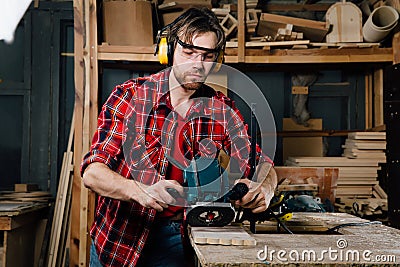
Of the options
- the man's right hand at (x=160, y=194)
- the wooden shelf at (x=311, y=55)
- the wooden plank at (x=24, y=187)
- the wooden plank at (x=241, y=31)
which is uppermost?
the wooden plank at (x=241, y=31)

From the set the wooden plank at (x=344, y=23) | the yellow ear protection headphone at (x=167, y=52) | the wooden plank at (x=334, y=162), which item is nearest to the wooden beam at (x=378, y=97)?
the wooden plank at (x=334, y=162)

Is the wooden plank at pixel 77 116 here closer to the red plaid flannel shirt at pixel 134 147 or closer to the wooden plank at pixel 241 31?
the wooden plank at pixel 241 31

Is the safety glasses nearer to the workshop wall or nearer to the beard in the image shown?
the beard

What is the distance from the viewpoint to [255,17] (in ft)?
11.2

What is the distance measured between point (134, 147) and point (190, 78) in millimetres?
297

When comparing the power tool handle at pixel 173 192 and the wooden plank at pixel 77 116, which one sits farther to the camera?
the wooden plank at pixel 77 116

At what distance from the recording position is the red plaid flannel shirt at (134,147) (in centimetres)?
157

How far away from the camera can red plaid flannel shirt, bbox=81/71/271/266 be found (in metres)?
1.57


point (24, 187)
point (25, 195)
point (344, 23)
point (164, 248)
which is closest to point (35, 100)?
point (24, 187)

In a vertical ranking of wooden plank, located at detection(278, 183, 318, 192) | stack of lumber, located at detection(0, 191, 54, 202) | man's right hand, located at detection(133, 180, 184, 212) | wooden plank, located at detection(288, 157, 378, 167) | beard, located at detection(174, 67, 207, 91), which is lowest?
stack of lumber, located at detection(0, 191, 54, 202)

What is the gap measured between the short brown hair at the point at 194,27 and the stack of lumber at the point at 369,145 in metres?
2.17

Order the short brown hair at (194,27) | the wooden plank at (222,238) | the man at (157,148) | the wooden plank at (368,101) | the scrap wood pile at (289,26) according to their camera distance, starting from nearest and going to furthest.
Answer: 1. the wooden plank at (222,238)
2. the man at (157,148)
3. the short brown hair at (194,27)
4. the scrap wood pile at (289,26)
5. the wooden plank at (368,101)

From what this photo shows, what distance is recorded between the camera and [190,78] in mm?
1687

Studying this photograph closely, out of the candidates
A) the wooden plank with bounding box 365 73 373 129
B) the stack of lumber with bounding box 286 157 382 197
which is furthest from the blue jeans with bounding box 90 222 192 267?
the wooden plank with bounding box 365 73 373 129
